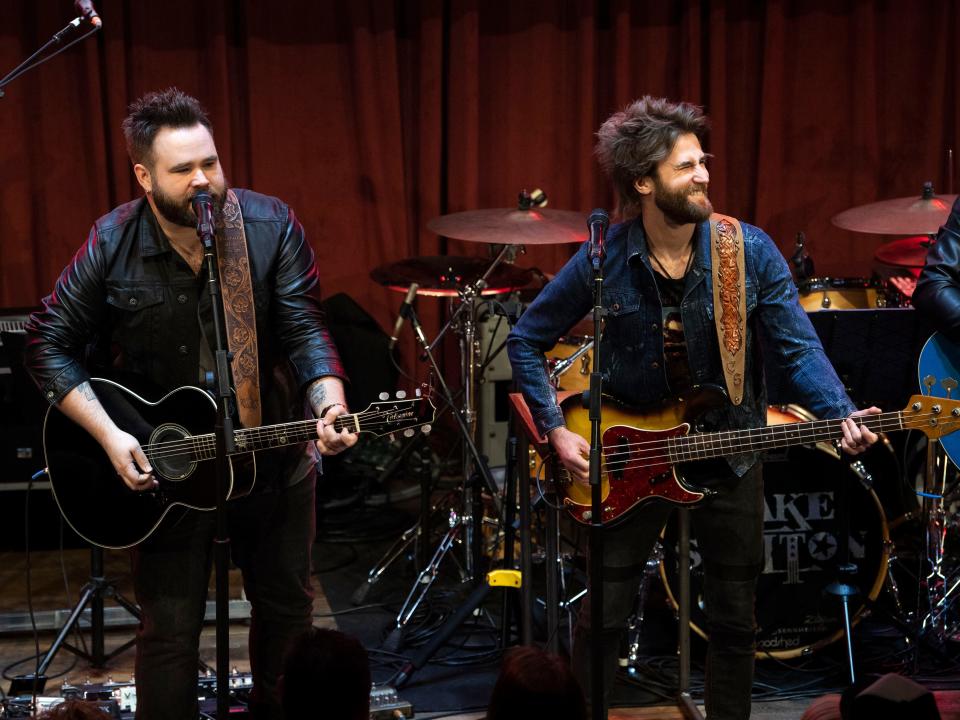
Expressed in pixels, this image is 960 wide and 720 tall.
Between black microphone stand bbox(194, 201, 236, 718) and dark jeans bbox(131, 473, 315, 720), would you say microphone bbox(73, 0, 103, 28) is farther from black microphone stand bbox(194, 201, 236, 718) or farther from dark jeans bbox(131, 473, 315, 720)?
dark jeans bbox(131, 473, 315, 720)

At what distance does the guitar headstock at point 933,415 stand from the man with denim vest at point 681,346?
266 mm

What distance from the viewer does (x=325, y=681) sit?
2256mm

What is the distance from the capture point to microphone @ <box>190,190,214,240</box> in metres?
3.02

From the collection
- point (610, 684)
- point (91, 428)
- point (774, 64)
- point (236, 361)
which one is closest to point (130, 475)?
point (91, 428)

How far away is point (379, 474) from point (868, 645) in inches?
128

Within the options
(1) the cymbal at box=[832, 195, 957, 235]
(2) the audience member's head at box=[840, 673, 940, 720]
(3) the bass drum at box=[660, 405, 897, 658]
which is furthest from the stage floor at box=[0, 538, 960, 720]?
(2) the audience member's head at box=[840, 673, 940, 720]

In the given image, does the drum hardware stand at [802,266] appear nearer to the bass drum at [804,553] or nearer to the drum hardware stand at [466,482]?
the bass drum at [804,553]

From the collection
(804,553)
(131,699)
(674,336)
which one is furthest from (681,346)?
(131,699)

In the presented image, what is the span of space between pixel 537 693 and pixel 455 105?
Answer: 554 cm

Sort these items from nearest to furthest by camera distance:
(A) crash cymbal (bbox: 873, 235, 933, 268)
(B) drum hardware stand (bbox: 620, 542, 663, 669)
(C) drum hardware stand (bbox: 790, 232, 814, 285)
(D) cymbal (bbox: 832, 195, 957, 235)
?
1. (B) drum hardware stand (bbox: 620, 542, 663, 669)
2. (C) drum hardware stand (bbox: 790, 232, 814, 285)
3. (D) cymbal (bbox: 832, 195, 957, 235)
4. (A) crash cymbal (bbox: 873, 235, 933, 268)

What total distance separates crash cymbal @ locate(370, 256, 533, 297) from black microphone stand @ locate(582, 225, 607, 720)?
2.50 meters

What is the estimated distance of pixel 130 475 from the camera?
3395 mm

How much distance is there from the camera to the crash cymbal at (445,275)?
18.9 feet

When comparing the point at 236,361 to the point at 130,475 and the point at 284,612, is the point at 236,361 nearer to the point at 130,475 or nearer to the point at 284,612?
the point at 130,475
